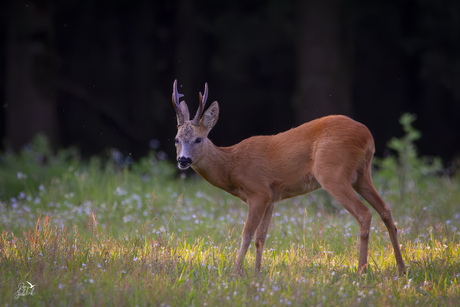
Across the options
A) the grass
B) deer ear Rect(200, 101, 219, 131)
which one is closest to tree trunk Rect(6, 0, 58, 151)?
the grass

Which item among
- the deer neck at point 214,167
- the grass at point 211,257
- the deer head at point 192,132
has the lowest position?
the grass at point 211,257

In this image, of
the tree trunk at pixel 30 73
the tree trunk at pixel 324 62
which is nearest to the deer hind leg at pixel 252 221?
the tree trunk at pixel 324 62

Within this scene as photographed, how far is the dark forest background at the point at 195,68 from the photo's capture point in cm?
1102

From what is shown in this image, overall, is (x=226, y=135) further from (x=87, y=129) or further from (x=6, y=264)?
(x=6, y=264)

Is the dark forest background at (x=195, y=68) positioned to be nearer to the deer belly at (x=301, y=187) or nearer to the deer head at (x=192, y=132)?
the deer head at (x=192, y=132)

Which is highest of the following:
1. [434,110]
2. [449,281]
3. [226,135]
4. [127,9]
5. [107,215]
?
[127,9]

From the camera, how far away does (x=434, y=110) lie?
14.4 metres

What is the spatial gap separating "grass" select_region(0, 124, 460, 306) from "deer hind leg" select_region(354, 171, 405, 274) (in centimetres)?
22

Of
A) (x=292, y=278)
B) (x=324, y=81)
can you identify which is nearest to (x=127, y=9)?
(x=324, y=81)

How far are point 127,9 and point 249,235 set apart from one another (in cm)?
1021

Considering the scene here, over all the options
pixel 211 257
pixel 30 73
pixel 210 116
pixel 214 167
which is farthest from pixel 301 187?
pixel 30 73

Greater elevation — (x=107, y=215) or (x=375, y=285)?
(x=107, y=215)

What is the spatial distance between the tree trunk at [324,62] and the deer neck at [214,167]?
4923mm

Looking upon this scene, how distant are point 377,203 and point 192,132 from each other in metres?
1.77
